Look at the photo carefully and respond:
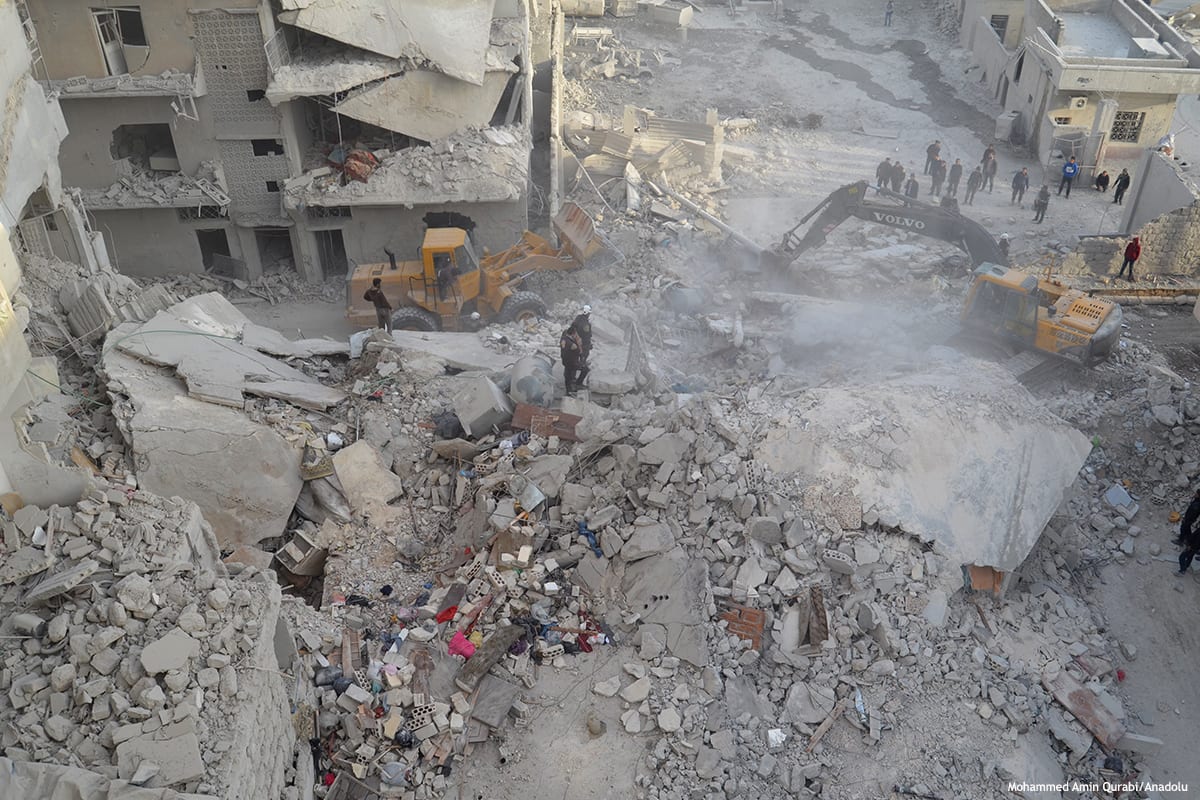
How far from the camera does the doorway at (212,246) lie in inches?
810

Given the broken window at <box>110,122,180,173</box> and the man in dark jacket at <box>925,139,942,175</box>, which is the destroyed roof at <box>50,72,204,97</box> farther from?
the man in dark jacket at <box>925,139,942,175</box>

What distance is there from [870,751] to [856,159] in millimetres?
19067

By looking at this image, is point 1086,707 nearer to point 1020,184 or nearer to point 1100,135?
point 1020,184

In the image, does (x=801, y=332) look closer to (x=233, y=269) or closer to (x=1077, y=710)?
(x=1077, y=710)

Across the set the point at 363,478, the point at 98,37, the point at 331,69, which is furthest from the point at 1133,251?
the point at 98,37

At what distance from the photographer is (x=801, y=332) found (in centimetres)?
1684

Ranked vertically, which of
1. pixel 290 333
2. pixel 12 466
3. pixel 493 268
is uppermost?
pixel 12 466

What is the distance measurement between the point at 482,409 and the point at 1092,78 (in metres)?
19.1

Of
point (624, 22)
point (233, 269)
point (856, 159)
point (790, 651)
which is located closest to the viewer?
point (790, 651)

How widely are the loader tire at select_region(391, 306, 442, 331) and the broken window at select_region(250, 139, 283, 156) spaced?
4963mm

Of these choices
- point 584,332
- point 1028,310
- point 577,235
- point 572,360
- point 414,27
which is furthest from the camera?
point 414,27

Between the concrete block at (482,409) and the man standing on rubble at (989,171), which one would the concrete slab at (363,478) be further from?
the man standing on rubble at (989,171)

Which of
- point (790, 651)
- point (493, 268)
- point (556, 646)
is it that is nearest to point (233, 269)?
point (493, 268)

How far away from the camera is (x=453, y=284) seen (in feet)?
55.1
